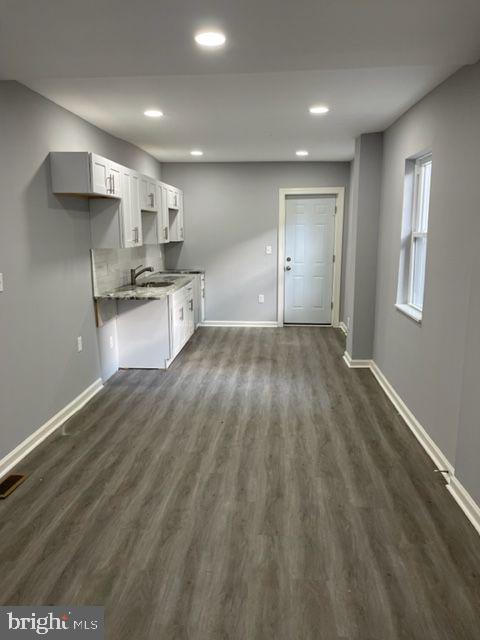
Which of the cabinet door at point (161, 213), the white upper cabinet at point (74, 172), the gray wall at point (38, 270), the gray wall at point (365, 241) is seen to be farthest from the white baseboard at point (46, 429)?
the gray wall at point (365, 241)

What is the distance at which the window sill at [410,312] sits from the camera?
3551mm

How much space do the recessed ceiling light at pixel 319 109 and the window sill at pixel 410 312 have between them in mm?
1755

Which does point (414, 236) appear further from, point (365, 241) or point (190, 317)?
point (190, 317)

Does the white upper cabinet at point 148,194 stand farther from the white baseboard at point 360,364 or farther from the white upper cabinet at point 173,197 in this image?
the white baseboard at point 360,364

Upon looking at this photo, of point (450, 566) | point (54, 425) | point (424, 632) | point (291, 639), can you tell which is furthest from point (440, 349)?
point (54, 425)

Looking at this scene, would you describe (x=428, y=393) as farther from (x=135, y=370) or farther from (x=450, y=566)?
(x=135, y=370)

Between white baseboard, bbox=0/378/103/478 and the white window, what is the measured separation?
113 inches

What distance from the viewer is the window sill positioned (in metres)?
3.55

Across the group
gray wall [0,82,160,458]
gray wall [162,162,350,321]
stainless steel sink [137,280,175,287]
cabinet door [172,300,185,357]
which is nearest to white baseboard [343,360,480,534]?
cabinet door [172,300,185,357]

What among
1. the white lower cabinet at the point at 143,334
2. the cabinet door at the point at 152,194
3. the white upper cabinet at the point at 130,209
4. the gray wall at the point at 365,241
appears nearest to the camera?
the white upper cabinet at the point at 130,209

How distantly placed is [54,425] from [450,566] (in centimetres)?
282

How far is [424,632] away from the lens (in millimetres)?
1783

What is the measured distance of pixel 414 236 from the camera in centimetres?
398

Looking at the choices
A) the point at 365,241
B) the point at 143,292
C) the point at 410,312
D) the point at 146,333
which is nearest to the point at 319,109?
the point at 365,241
